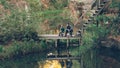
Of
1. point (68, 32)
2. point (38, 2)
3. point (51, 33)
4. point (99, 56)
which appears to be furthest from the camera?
point (38, 2)

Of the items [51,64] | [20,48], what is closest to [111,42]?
[51,64]

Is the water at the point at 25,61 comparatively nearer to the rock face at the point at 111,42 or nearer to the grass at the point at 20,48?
the grass at the point at 20,48

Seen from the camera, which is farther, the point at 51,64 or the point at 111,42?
the point at 111,42

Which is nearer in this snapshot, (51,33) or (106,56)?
(106,56)

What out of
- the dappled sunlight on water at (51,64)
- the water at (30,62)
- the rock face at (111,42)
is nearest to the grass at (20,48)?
the water at (30,62)

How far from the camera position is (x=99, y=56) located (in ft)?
120

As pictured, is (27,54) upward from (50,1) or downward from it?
downward

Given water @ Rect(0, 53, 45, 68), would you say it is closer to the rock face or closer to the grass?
the grass

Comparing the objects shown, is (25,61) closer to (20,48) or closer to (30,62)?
(30,62)

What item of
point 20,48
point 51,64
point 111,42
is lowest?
point 51,64

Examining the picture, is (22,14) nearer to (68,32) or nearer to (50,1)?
(68,32)

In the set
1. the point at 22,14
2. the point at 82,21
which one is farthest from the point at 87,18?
the point at 22,14

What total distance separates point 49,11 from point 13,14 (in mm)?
6804

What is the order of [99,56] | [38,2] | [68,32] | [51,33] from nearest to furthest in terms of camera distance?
[99,56]
[68,32]
[51,33]
[38,2]
